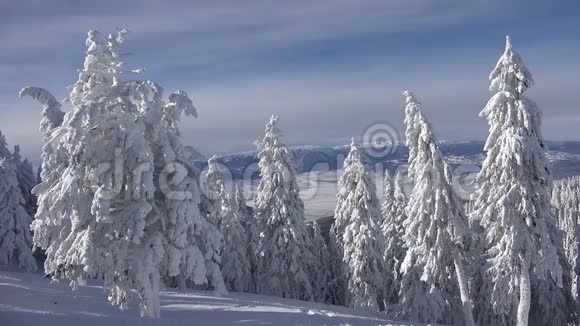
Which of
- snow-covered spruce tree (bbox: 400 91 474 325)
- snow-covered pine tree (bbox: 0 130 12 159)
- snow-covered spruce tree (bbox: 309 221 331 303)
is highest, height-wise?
snow-covered pine tree (bbox: 0 130 12 159)

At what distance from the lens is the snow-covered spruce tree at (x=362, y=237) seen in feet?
124

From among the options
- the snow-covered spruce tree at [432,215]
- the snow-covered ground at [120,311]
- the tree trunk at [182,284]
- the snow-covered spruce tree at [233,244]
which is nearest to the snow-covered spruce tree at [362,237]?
the snow-covered spruce tree at [432,215]

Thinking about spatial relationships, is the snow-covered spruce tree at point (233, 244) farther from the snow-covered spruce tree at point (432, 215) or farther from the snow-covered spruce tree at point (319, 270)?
the snow-covered spruce tree at point (432, 215)

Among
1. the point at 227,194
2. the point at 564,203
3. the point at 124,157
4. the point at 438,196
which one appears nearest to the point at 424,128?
the point at 438,196

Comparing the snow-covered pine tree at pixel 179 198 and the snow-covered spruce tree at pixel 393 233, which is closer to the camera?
the snow-covered pine tree at pixel 179 198

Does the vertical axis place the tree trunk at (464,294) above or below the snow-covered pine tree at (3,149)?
below

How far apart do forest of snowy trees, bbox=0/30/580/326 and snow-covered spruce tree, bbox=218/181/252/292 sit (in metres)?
1.41

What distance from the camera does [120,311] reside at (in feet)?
68.5

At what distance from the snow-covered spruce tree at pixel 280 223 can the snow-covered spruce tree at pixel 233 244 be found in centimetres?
229

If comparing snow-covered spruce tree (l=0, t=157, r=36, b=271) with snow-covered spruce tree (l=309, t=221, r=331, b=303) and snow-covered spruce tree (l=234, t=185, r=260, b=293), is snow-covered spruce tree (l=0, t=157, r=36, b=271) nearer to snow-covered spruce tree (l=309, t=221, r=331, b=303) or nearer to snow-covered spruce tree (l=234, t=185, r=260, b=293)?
snow-covered spruce tree (l=234, t=185, r=260, b=293)

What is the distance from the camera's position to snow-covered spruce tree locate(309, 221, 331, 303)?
45469 mm

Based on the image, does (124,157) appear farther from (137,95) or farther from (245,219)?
(245,219)

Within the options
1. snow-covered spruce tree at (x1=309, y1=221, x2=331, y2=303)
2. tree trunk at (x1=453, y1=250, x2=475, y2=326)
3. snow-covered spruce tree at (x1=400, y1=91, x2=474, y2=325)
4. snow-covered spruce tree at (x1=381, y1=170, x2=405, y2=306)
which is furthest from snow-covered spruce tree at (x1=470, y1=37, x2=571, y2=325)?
snow-covered spruce tree at (x1=309, y1=221, x2=331, y2=303)

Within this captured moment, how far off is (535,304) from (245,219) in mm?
25259
